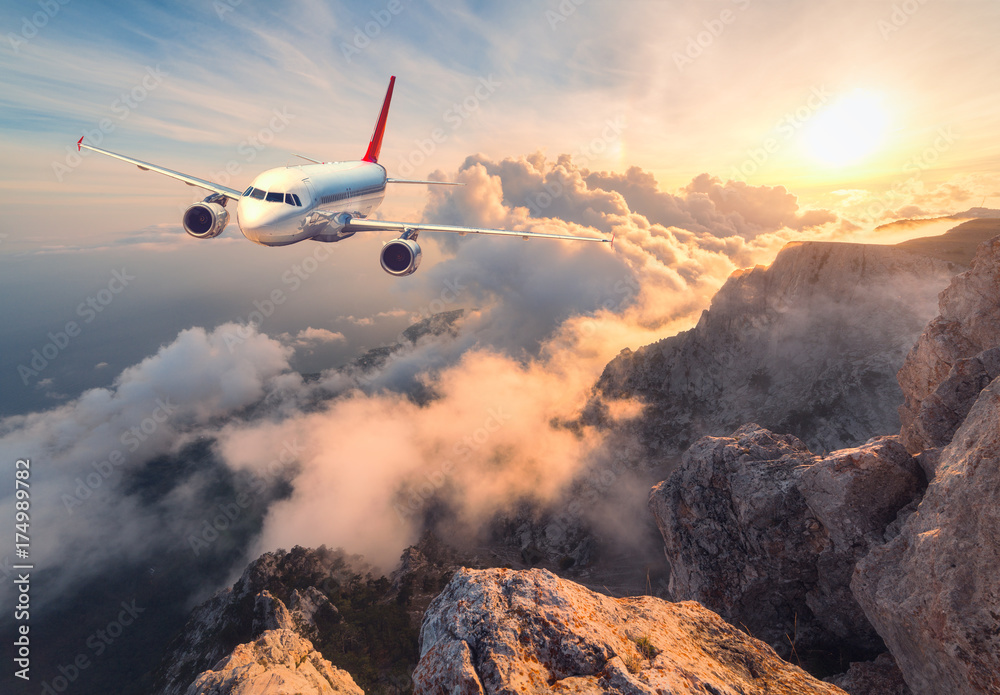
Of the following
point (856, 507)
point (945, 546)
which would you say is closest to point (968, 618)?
point (945, 546)

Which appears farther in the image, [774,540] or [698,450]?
[698,450]

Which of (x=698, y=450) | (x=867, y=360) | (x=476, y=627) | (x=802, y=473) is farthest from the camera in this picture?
(x=867, y=360)

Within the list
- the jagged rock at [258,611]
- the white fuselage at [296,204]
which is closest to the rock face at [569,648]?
the white fuselage at [296,204]

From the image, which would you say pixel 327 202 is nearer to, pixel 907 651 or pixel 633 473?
pixel 907 651

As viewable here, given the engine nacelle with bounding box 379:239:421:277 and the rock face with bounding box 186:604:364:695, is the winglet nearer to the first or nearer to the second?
the engine nacelle with bounding box 379:239:421:277

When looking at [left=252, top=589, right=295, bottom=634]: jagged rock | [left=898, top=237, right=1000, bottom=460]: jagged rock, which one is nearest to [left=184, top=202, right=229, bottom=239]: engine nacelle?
[left=898, top=237, right=1000, bottom=460]: jagged rock

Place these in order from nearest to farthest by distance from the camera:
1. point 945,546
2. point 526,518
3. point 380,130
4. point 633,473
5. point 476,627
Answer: point 476,627
point 945,546
point 380,130
point 633,473
point 526,518

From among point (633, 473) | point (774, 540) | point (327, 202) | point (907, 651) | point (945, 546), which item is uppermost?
point (327, 202)
